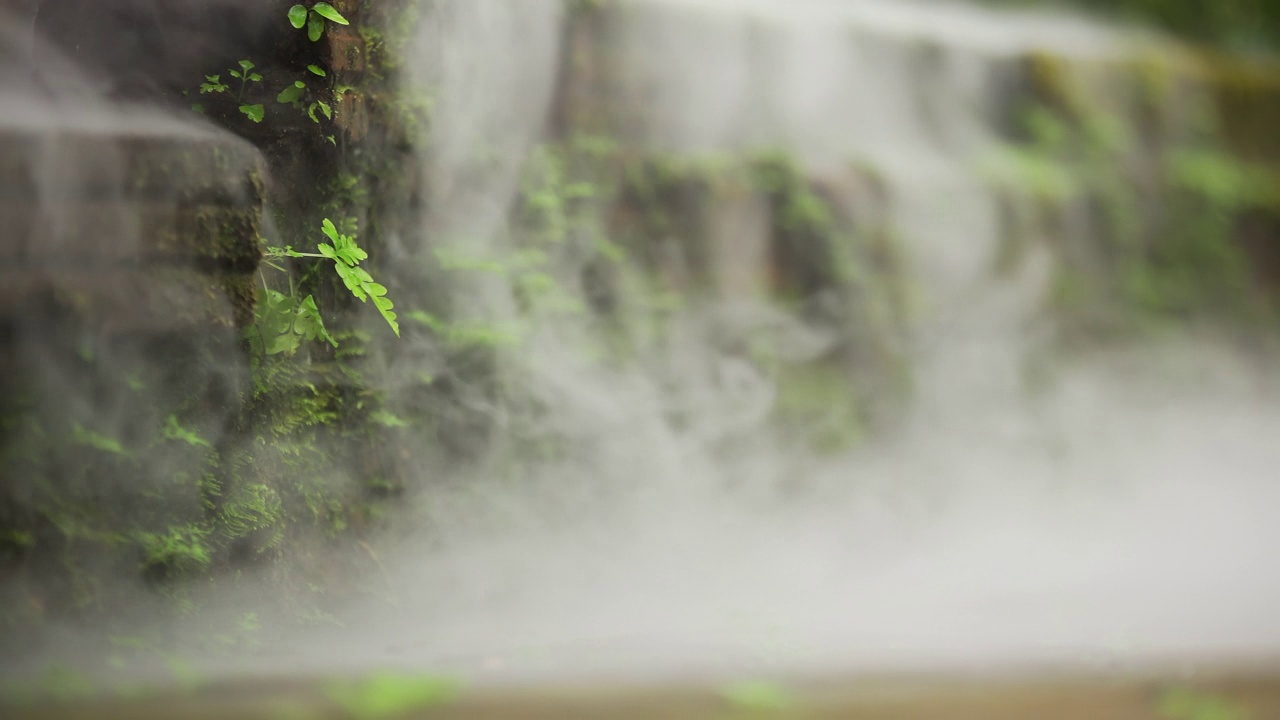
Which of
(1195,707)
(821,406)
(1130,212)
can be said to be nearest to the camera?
(1195,707)

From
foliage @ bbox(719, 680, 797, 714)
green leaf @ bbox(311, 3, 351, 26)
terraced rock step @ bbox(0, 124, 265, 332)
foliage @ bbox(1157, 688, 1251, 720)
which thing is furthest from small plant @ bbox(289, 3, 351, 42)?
foliage @ bbox(1157, 688, 1251, 720)

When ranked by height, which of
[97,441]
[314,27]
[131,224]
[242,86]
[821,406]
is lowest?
[97,441]

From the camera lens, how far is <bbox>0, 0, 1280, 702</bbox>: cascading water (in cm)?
285

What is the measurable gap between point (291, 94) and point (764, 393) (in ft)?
8.09

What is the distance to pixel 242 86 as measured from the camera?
193cm

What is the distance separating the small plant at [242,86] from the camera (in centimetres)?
190

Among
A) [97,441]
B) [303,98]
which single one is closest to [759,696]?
[97,441]

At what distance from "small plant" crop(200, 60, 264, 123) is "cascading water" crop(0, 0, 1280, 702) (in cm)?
58

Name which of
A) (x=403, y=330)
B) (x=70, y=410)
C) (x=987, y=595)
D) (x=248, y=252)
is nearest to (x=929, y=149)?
(x=987, y=595)

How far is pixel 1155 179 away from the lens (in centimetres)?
508

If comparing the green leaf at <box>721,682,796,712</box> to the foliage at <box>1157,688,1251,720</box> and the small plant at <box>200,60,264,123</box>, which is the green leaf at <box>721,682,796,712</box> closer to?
the foliage at <box>1157,688,1251,720</box>

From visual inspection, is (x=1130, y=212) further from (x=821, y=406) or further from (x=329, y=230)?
(x=329, y=230)

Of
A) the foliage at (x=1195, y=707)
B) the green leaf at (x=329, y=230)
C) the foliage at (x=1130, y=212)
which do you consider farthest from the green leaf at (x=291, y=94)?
the foliage at (x=1130, y=212)

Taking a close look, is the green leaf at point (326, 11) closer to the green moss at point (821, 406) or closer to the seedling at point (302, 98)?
the seedling at point (302, 98)
